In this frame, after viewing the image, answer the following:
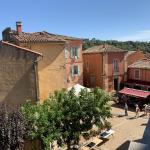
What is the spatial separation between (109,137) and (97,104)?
642cm

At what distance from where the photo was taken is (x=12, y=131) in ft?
51.9

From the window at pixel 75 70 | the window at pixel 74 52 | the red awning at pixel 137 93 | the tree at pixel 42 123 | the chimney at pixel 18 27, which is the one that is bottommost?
the red awning at pixel 137 93

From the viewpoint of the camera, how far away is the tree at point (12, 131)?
1565cm

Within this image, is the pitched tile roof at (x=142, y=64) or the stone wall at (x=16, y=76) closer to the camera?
the stone wall at (x=16, y=76)

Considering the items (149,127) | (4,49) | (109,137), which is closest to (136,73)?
(109,137)

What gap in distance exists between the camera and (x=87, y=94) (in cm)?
2003

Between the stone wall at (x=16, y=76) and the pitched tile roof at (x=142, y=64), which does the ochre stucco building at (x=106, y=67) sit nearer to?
the pitched tile roof at (x=142, y=64)

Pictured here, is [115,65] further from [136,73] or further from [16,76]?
[16,76]

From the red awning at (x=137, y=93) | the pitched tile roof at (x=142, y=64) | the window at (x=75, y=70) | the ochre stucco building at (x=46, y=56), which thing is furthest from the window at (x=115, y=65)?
the ochre stucco building at (x=46, y=56)

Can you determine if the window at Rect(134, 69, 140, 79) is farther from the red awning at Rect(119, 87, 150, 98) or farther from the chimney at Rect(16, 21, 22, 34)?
the chimney at Rect(16, 21, 22, 34)

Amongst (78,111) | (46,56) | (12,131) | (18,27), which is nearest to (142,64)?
(46,56)

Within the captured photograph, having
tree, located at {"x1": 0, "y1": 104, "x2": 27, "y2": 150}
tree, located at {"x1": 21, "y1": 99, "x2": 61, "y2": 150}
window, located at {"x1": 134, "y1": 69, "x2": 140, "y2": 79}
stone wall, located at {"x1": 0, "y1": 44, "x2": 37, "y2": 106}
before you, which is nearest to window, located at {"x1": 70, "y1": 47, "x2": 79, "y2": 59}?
window, located at {"x1": 134, "y1": 69, "x2": 140, "y2": 79}

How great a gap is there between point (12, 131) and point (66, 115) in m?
4.34

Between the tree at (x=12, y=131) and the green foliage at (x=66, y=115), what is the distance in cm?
91
